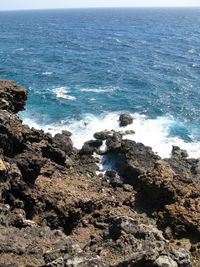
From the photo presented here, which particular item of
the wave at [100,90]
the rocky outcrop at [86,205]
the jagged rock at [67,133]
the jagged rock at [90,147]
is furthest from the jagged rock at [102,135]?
the wave at [100,90]

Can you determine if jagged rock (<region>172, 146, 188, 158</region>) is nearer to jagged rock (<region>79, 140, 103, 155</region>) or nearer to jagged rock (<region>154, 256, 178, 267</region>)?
jagged rock (<region>79, 140, 103, 155</region>)

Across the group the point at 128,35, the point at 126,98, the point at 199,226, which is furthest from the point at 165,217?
the point at 128,35

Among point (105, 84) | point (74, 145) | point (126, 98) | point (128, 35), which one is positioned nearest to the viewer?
point (74, 145)

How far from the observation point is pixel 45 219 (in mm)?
30281

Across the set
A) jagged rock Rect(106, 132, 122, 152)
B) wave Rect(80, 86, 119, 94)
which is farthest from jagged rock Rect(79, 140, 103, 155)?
wave Rect(80, 86, 119, 94)

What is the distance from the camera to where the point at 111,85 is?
82.2m

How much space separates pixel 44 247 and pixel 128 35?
142 m

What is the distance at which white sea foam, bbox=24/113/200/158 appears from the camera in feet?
181

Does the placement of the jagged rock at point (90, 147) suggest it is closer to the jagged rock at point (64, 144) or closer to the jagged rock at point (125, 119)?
the jagged rock at point (64, 144)

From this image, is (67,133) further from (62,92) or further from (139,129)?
(62,92)

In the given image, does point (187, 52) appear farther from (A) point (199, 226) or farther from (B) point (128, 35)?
(A) point (199, 226)

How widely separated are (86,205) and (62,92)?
45.4 metres

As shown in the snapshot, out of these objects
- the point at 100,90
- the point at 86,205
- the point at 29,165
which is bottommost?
the point at 86,205

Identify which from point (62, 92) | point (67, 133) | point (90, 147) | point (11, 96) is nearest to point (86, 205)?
point (11, 96)
